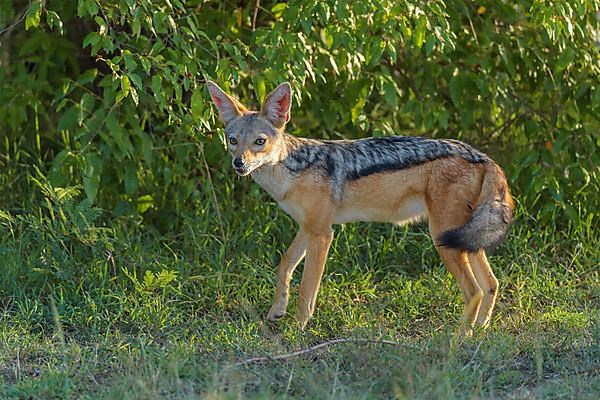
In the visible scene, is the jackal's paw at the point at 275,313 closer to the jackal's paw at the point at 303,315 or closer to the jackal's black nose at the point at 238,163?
the jackal's paw at the point at 303,315

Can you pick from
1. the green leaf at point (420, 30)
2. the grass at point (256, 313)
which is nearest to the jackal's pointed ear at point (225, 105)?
the grass at point (256, 313)

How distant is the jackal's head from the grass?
102 centimetres

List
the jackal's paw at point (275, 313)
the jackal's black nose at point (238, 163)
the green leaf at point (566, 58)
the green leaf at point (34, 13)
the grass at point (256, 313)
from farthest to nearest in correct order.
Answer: the green leaf at point (566, 58), the jackal's paw at point (275, 313), the green leaf at point (34, 13), the jackal's black nose at point (238, 163), the grass at point (256, 313)

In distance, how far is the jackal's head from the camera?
629 cm

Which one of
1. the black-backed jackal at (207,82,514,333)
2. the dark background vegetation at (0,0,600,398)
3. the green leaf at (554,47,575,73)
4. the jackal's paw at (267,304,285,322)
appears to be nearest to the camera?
the dark background vegetation at (0,0,600,398)

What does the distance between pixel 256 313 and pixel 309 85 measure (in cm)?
212

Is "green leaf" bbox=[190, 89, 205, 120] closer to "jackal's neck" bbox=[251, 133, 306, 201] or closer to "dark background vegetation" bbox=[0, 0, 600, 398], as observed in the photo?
"dark background vegetation" bbox=[0, 0, 600, 398]

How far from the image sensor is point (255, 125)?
6406 mm

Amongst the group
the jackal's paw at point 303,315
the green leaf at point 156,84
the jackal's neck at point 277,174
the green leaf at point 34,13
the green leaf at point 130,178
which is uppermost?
the green leaf at point 34,13

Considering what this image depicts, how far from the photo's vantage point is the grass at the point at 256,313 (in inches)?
196

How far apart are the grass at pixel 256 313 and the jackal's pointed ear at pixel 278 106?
1.19 m

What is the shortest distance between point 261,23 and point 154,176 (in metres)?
1.57

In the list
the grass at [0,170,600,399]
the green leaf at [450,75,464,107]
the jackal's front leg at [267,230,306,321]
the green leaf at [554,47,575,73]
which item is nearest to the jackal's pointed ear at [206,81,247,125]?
the jackal's front leg at [267,230,306,321]

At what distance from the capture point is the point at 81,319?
20.9 ft
